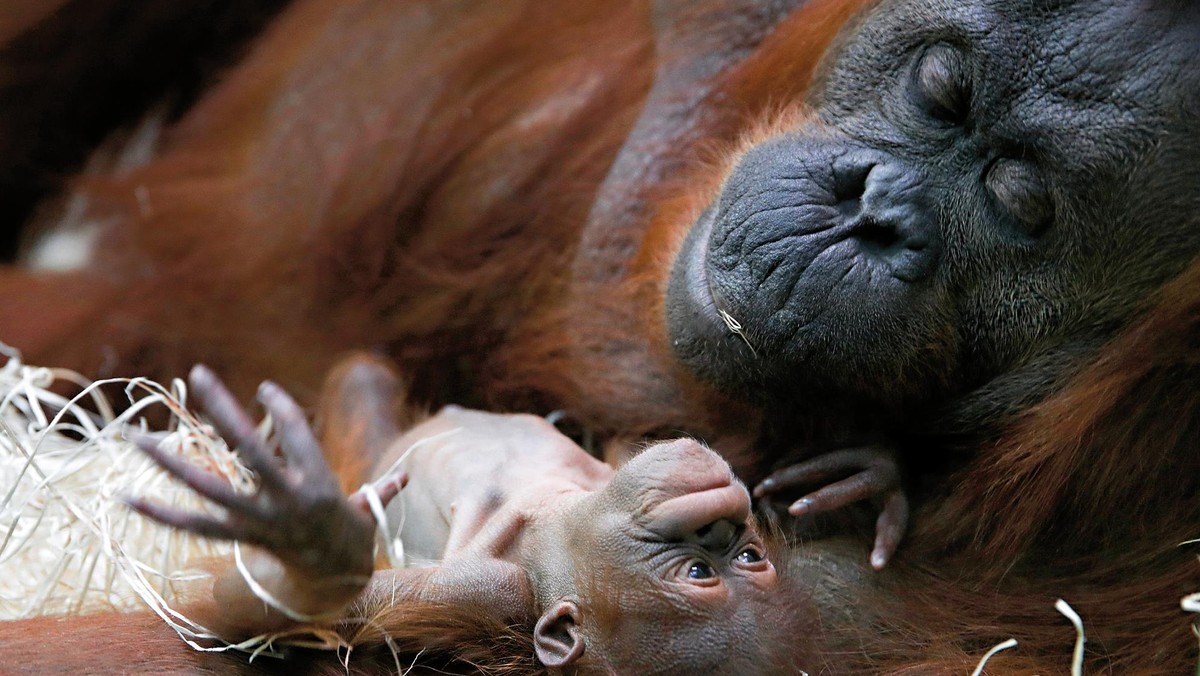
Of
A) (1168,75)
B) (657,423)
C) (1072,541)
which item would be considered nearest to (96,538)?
(657,423)

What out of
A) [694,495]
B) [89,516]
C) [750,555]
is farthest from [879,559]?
[89,516]

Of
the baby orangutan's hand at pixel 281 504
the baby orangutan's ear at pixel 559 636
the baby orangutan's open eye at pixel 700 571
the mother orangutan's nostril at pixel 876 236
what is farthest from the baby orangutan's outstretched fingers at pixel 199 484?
the mother orangutan's nostril at pixel 876 236

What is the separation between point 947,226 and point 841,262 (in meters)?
0.15

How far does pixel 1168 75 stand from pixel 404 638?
1140 millimetres

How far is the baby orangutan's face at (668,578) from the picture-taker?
59.3 inches

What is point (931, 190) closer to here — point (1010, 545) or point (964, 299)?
point (964, 299)

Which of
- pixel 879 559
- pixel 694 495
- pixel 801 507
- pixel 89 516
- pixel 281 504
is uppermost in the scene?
pixel 281 504

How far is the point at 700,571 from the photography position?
1.55 meters

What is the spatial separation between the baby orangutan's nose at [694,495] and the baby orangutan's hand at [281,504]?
39 cm

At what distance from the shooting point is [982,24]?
162cm

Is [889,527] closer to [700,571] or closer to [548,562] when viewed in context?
[700,571]

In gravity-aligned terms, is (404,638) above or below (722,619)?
above

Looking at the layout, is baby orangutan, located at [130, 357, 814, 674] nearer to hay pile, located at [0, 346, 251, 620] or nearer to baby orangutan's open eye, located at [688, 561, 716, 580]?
baby orangutan's open eye, located at [688, 561, 716, 580]

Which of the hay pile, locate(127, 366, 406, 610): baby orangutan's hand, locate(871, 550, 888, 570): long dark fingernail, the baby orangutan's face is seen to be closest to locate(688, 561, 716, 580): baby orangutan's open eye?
the baby orangutan's face
